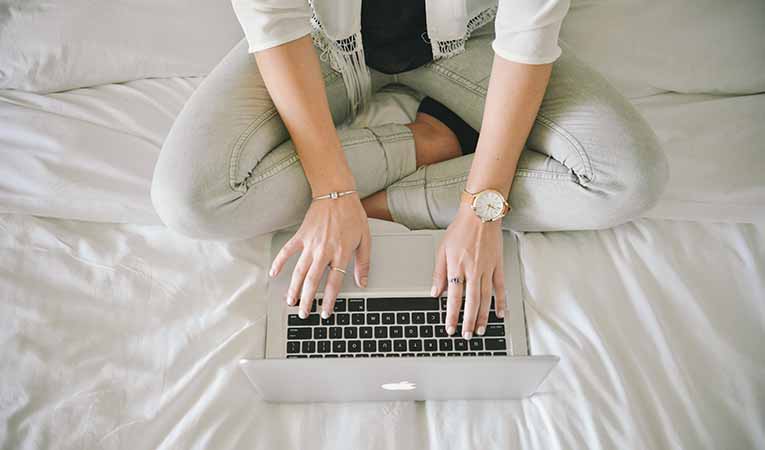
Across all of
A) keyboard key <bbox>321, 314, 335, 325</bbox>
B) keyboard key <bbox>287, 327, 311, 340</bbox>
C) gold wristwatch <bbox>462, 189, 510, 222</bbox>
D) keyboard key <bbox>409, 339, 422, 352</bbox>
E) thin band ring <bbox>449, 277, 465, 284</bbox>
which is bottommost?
keyboard key <bbox>409, 339, 422, 352</bbox>

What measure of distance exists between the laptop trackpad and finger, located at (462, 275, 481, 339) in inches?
3.1

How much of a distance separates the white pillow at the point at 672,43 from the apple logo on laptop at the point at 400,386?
2.42ft

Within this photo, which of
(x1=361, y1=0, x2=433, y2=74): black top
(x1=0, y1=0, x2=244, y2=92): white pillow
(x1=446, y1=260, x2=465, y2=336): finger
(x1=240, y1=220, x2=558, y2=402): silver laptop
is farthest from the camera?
(x1=0, y1=0, x2=244, y2=92): white pillow

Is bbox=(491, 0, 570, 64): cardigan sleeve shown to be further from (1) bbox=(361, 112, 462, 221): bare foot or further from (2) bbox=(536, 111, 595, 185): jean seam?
(1) bbox=(361, 112, 462, 221): bare foot

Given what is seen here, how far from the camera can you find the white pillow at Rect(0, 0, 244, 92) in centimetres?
116

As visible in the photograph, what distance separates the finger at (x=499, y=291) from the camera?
0.95m

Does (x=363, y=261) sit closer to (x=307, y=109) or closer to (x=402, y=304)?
(x=402, y=304)

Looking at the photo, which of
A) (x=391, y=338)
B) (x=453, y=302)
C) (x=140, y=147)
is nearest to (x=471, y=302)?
(x=453, y=302)

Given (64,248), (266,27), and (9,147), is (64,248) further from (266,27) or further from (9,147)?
(266,27)

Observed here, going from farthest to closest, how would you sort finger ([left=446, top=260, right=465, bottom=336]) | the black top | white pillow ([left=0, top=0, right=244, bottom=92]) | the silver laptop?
white pillow ([left=0, top=0, right=244, bottom=92]) → the black top → finger ([left=446, top=260, right=465, bottom=336]) → the silver laptop

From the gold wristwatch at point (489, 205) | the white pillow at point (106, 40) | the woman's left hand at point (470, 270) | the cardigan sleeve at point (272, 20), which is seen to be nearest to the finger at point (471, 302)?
the woman's left hand at point (470, 270)

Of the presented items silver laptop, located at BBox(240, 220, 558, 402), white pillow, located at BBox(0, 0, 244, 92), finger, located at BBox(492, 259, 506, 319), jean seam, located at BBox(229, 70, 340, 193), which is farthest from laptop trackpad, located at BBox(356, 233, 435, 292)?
white pillow, located at BBox(0, 0, 244, 92)

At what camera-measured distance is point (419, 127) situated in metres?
1.14

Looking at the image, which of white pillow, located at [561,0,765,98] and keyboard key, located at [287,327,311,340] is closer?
keyboard key, located at [287,327,311,340]
